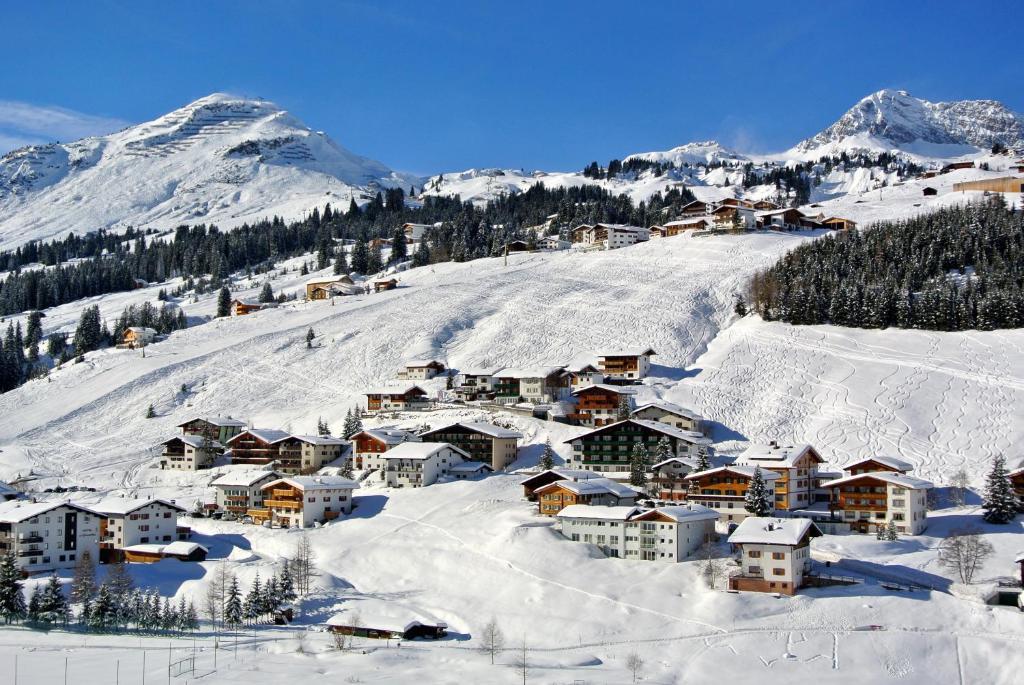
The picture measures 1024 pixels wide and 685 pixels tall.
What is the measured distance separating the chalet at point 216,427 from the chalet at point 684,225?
74.5m

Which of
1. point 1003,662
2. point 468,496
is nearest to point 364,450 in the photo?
point 468,496

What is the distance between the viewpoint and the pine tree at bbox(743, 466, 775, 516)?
60.7 meters

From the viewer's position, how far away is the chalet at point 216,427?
85.8 meters

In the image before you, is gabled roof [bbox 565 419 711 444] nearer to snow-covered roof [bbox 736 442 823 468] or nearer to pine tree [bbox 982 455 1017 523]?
snow-covered roof [bbox 736 442 823 468]

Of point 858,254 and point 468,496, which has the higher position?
point 858,254

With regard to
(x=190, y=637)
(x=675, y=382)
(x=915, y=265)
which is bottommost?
(x=190, y=637)

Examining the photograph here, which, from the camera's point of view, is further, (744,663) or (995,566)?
(995,566)

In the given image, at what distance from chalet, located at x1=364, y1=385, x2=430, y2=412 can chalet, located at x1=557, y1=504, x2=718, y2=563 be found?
1220 inches

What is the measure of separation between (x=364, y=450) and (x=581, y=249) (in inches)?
2972

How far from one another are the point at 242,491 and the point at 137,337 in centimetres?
5562

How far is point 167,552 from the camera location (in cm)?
6106

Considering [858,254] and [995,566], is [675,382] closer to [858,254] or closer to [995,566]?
[858,254]

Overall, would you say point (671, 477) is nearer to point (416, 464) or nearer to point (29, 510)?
point (416, 464)

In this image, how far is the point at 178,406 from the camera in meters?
96.9
